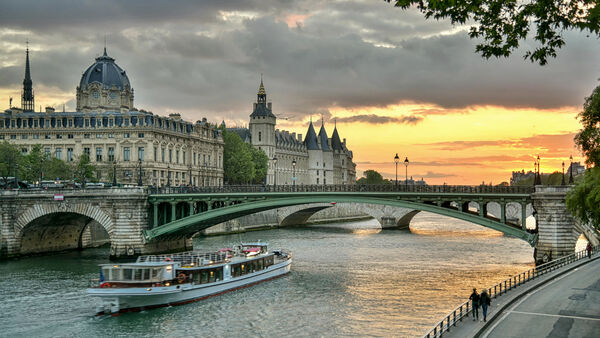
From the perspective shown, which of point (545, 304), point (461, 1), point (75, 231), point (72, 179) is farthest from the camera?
point (72, 179)

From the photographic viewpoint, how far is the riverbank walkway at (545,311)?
27.1 m

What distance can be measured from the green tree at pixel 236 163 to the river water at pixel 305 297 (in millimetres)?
64405

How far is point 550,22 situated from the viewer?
17828 mm

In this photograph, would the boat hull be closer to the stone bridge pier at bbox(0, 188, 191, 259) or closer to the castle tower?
the stone bridge pier at bbox(0, 188, 191, 259)

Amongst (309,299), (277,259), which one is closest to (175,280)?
(309,299)

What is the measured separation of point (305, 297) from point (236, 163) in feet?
311

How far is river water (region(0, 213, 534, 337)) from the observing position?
118 feet

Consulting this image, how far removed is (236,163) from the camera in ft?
451

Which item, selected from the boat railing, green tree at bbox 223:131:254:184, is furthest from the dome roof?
the boat railing

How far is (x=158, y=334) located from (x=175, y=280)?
29.6 feet

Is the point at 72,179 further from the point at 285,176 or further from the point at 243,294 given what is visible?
the point at 285,176

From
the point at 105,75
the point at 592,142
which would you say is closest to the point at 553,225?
the point at 592,142

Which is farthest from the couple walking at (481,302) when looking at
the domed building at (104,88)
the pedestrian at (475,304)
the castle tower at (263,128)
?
the castle tower at (263,128)

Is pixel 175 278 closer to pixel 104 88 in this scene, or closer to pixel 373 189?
pixel 373 189
